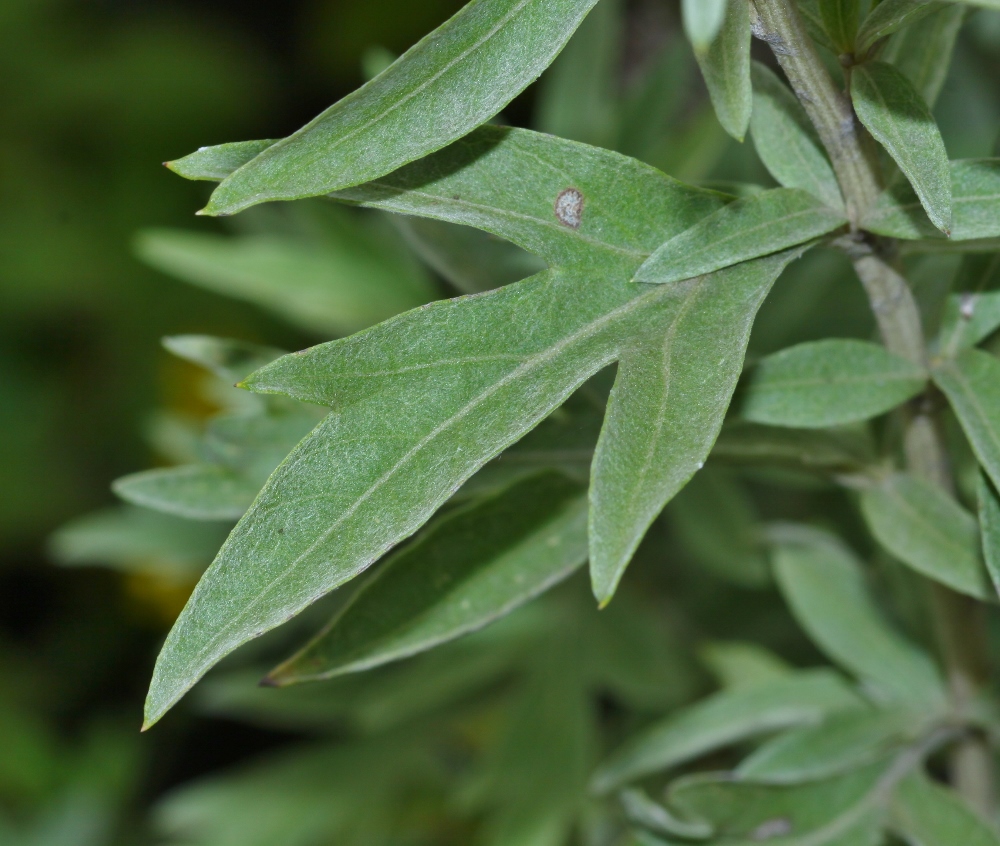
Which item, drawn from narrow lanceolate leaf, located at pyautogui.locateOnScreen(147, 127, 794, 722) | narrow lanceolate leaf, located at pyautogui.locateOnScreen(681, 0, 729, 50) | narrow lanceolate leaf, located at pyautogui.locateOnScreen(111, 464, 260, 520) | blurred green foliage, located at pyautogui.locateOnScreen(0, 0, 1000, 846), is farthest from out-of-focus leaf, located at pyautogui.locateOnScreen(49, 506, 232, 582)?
narrow lanceolate leaf, located at pyautogui.locateOnScreen(681, 0, 729, 50)

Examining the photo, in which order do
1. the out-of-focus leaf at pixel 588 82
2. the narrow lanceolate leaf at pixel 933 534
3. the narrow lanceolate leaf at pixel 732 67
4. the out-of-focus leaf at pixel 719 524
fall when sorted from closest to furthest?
the narrow lanceolate leaf at pixel 732 67
the narrow lanceolate leaf at pixel 933 534
the out-of-focus leaf at pixel 719 524
the out-of-focus leaf at pixel 588 82

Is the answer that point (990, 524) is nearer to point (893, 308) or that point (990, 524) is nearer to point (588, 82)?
point (893, 308)

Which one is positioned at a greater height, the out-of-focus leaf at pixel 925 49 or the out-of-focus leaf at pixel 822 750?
the out-of-focus leaf at pixel 925 49

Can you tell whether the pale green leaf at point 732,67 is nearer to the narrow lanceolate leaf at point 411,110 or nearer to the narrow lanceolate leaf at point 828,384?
the narrow lanceolate leaf at point 411,110

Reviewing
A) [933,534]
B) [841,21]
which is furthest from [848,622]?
[841,21]

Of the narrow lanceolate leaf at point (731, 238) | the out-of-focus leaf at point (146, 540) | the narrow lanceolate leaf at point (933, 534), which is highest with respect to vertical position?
the narrow lanceolate leaf at point (731, 238)

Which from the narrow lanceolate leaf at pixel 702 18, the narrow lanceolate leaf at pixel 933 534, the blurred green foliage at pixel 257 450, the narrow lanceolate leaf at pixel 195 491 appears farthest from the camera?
the blurred green foliage at pixel 257 450

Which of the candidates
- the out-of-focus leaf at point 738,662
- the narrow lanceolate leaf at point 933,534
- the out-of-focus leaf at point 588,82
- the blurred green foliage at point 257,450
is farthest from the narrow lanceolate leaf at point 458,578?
the out-of-focus leaf at point 588,82
